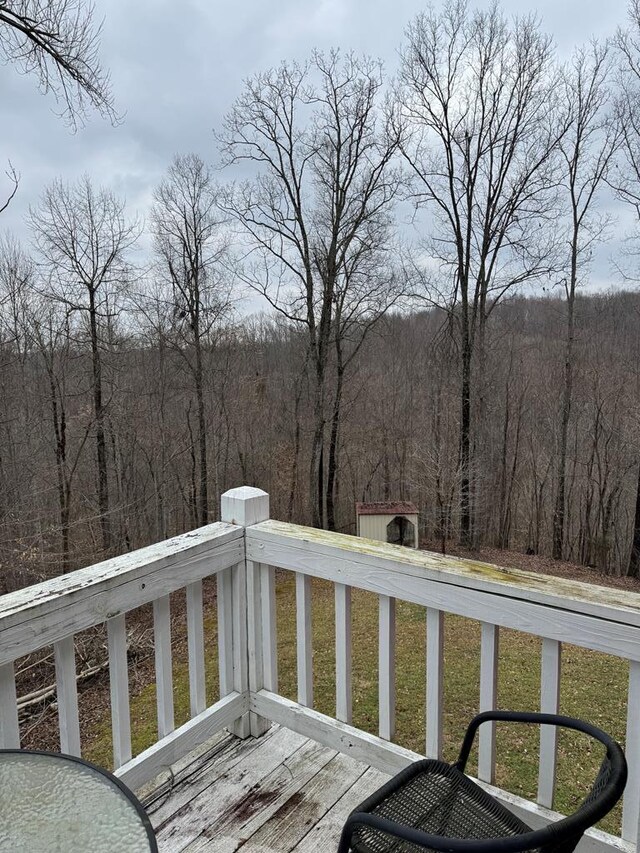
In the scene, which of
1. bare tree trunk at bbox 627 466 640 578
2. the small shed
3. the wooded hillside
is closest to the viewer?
the wooded hillside

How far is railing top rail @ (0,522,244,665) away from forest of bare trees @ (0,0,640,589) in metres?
8.07

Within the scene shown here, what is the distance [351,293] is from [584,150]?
239 inches

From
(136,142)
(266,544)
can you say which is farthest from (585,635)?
(136,142)

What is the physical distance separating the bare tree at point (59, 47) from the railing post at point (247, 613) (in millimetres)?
3549

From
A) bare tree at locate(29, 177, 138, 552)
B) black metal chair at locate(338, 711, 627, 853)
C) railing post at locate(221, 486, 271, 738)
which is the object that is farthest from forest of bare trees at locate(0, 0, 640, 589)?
black metal chair at locate(338, 711, 627, 853)

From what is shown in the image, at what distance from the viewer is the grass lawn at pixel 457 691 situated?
3299 millimetres

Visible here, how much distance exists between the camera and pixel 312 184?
11391mm

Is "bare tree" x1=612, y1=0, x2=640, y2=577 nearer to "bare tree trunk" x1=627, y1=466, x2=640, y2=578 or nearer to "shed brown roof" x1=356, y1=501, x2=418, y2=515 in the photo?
"bare tree trunk" x1=627, y1=466, x2=640, y2=578

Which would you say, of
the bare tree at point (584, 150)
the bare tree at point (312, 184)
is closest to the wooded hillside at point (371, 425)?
the bare tree at point (584, 150)

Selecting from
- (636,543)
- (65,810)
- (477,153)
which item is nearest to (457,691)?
(65,810)

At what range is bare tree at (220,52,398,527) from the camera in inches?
423

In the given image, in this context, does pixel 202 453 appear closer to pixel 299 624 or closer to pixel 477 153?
pixel 477 153

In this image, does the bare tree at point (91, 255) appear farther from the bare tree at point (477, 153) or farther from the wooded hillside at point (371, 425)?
the bare tree at point (477, 153)

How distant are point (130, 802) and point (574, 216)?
13.6 m
